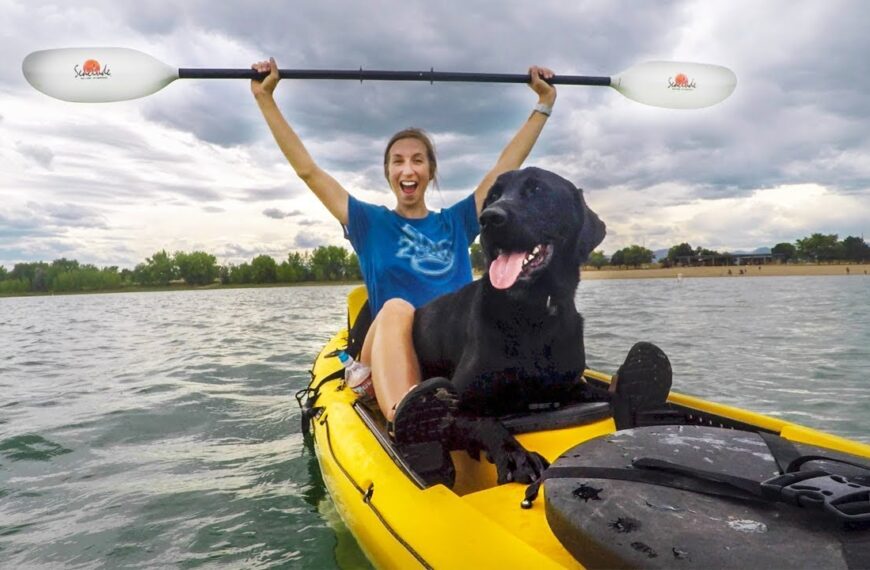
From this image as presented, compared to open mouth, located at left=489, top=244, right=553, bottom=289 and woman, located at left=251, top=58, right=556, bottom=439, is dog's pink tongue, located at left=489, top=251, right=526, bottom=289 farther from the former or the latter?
woman, located at left=251, top=58, right=556, bottom=439

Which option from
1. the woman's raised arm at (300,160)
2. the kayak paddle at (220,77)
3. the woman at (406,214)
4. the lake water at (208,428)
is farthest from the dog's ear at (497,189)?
the kayak paddle at (220,77)

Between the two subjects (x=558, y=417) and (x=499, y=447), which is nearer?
(x=499, y=447)

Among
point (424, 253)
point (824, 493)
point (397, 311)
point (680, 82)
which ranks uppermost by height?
point (680, 82)

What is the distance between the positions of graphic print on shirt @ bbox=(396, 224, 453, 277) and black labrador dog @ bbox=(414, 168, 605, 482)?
103cm

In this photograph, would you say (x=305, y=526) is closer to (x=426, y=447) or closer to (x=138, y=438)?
(x=426, y=447)

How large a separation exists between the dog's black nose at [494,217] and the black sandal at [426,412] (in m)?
0.73

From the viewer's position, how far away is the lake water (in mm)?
3754

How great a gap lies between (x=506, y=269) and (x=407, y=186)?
1786mm

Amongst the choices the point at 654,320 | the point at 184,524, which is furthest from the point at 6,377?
the point at 654,320

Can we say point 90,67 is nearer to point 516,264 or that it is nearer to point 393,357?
point 393,357

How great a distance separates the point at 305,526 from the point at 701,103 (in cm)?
501

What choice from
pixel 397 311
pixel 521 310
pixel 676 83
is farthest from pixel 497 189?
pixel 676 83

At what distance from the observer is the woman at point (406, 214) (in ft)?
13.2

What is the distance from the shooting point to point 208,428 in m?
6.46
